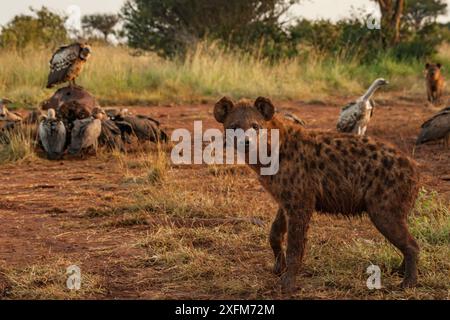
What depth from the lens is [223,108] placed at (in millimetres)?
4211

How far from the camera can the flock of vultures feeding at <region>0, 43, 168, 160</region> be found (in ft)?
28.7

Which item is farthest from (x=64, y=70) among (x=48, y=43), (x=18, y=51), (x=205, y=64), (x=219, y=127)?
(x=48, y=43)

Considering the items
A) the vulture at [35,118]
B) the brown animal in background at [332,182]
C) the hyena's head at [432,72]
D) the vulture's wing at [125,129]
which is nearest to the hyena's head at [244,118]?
the brown animal in background at [332,182]

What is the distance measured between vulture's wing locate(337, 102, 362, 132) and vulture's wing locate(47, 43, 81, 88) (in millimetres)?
3606

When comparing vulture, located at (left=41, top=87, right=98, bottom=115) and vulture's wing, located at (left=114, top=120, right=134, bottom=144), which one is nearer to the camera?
vulture's wing, located at (left=114, top=120, right=134, bottom=144)

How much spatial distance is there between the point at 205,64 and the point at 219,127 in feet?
15.7

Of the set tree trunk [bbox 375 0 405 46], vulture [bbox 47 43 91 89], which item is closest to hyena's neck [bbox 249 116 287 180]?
vulture [bbox 47 43 91 89]

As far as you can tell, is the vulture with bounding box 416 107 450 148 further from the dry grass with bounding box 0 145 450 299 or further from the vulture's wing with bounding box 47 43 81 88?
the vulture's wing with bounding box 47 43 81 88

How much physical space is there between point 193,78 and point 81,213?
9.41m

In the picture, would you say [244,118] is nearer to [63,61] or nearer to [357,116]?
[357,116]

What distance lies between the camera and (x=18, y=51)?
18.0m

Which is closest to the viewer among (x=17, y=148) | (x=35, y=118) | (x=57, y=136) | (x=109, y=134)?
(x=17, y=148)

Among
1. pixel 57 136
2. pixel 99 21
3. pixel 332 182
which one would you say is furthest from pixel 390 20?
pixel 99 21

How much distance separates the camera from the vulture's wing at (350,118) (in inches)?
347
